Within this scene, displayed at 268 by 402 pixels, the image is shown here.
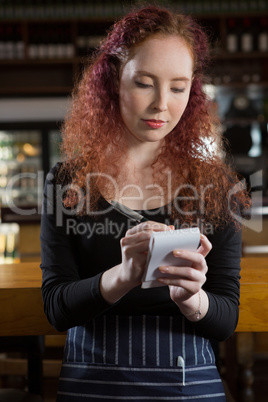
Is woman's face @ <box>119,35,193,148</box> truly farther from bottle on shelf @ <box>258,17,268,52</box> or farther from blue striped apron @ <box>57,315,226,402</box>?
bottle on shelf @ <box>258,17,268,52</box>

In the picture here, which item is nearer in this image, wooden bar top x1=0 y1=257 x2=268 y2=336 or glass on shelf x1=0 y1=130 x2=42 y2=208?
wooden bar top x1=0 y1=257 x2=268 y2=336

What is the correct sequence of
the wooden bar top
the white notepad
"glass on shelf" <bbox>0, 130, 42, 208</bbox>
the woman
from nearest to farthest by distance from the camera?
1. the white notepad
2. the woman
3. the wooden bar top
4. "glass on shelf" <bbox>0, 130, 42, 208</bbox>

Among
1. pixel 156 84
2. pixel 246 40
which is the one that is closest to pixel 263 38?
pixel 246 40

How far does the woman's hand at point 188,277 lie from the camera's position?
740 millimetres

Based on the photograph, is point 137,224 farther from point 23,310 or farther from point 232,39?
point 232,39

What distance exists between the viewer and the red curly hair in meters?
0.94

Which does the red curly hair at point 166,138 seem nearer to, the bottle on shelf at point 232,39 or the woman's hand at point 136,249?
the woman's hand at point 136,249

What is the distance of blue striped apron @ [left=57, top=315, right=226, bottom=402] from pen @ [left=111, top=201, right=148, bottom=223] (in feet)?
0.66

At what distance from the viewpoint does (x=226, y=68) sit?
450 centimetres

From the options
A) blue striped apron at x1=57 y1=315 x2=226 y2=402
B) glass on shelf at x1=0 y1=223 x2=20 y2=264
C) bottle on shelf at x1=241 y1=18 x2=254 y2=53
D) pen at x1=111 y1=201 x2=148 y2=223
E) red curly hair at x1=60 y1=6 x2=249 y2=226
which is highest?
bottle on shelf at x1=241 y1=18 x2=254 y2=53

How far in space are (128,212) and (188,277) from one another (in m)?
0.23

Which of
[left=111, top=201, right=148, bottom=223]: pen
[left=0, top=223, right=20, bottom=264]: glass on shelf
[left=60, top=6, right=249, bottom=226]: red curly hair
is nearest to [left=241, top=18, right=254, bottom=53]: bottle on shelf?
[left=0, top=223, right=20, bottom=264]: glass on shelf

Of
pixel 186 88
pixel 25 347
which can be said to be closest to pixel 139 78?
pixel 186 88

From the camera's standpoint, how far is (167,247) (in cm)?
71
